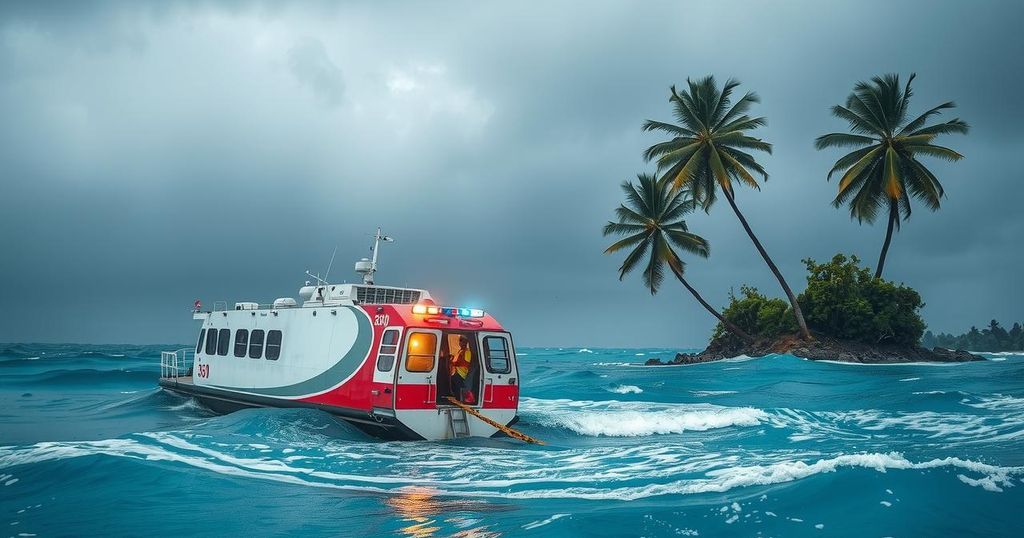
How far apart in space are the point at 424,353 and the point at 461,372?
3.28 ft

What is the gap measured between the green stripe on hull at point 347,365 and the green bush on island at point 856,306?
34.8 metres

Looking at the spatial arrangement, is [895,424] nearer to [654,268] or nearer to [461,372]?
[461,372]

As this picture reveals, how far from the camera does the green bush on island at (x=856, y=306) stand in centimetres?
4019

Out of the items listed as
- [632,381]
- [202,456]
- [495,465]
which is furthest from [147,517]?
[632,381]

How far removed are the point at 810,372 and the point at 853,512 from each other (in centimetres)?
2837

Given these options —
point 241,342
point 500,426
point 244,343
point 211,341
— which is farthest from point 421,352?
point 211,341

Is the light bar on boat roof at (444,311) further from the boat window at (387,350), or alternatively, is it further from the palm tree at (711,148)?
the palm tree at (711,148)

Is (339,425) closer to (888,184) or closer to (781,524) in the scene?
(781,524)

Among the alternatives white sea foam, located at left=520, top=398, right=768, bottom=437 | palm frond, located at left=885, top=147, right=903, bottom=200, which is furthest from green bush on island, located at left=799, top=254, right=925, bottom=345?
white sea foam, located at left=520, top=398, right=768, bottom=437

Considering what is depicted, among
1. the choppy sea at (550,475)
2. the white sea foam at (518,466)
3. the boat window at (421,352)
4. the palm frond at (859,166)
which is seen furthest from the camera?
the palm frond at (859,166)

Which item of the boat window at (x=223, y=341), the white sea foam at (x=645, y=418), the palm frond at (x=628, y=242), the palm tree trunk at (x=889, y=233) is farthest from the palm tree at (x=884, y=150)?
the boat window at (x=223, y=341)

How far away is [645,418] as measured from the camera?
60.7 feet

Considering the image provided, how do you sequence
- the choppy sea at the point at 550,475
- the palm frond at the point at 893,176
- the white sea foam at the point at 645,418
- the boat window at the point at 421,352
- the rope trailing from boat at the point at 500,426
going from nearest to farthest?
the choppy sea at the point at 550,475 → the boat window at the point at 421,352 → the rope trailing from boat at the point at 500,426 → the white sea foam at the point at 645,418 → the palm frond at the point at 893,176

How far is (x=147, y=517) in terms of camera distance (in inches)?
309
